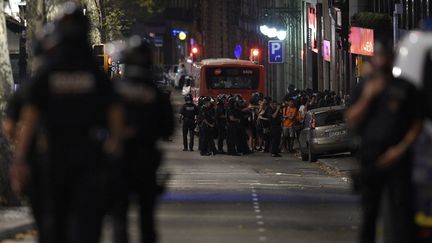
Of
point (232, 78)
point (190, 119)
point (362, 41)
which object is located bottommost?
point (190, 119)

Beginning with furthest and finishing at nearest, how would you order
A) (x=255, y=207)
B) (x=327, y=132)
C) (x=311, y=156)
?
(x=311, y=156)
(x=327, y=132)
(x=255, y=207)

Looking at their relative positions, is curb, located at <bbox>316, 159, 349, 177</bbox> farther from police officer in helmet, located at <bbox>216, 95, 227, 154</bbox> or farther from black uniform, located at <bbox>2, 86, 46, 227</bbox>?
black uniform, located at <bbox>2, 86, 46, 227</bbox>

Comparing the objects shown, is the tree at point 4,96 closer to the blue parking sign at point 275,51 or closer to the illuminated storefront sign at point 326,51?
the illuminated storefront sign at point 326,51

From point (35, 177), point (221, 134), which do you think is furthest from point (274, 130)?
point (35, 177)

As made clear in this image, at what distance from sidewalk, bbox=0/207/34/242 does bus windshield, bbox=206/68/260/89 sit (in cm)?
3783

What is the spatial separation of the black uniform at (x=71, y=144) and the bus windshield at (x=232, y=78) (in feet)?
153

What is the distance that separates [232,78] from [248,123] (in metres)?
14.8

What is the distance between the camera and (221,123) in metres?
42.9

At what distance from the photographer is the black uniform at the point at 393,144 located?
456 inches

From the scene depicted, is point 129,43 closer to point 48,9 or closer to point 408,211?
point 408,211

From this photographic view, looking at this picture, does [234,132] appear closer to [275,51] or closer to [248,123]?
[248,123]

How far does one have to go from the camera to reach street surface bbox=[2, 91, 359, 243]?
53.4ft

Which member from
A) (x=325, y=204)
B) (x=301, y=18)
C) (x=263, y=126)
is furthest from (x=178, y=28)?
(x=325, y=204)

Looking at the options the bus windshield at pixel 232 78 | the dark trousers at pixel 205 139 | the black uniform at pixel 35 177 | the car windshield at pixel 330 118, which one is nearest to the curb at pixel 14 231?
the black uniform at pixel 35 177
